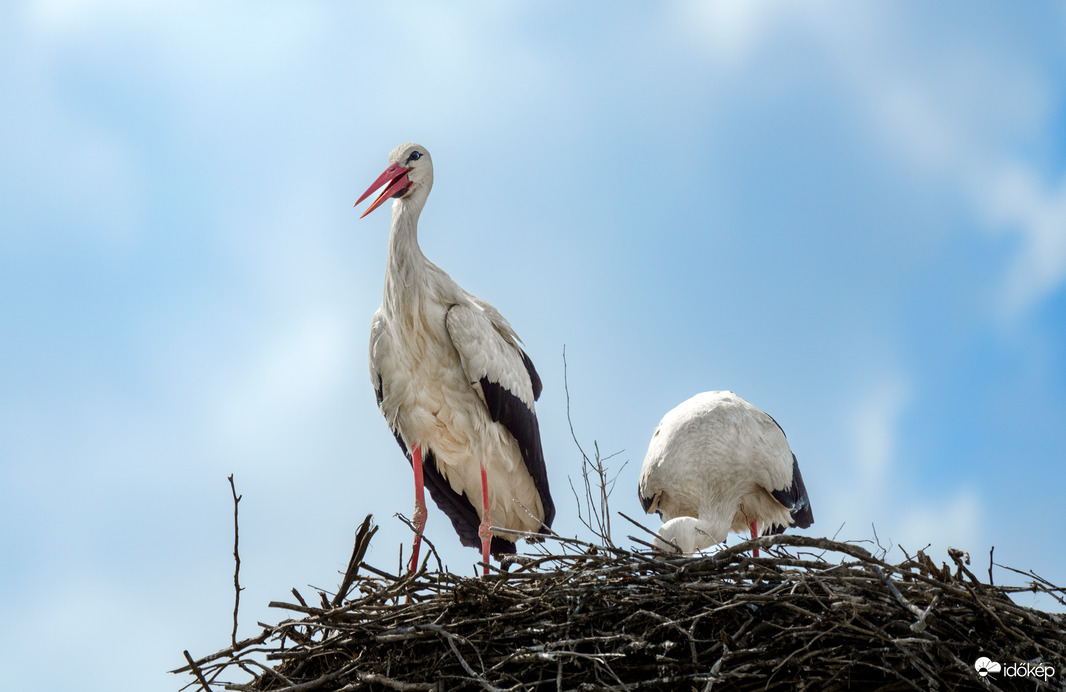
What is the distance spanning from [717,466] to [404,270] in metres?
1.95

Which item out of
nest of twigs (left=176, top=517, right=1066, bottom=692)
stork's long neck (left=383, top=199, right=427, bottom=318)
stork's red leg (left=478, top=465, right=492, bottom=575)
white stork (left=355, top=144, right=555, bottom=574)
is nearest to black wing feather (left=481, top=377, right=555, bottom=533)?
white stork (left=355, top=144, right=555, bottom=574)

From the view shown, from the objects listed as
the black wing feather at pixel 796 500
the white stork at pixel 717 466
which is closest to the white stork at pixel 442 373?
the white stork at pixel 717 466

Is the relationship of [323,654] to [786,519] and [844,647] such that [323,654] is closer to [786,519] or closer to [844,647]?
[844,647]

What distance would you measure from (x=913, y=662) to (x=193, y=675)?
2396 mm

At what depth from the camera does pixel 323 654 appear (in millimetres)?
4117

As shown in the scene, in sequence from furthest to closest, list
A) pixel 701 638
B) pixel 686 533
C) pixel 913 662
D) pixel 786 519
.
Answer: pixel 786 519
pixel 686 533
pixel 701 638
pixel 913 662

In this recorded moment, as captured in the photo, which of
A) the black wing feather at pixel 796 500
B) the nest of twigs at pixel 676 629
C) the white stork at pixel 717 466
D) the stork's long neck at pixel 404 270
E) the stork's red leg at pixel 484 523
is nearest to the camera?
the nest of twigs at pixel 676 629

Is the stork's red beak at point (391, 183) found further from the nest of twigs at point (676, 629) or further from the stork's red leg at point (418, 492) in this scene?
the nest of twigs at point (676, 629)

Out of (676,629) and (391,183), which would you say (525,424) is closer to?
(391,183)

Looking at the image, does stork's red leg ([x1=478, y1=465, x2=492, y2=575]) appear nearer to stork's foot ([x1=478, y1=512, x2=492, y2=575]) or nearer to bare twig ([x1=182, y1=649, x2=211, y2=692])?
stork's foot ([x1=478, y1=512, x2=492, y2=575])

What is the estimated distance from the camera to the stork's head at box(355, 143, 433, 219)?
5793 millimetres

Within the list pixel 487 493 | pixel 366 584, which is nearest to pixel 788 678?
pixel 366 584

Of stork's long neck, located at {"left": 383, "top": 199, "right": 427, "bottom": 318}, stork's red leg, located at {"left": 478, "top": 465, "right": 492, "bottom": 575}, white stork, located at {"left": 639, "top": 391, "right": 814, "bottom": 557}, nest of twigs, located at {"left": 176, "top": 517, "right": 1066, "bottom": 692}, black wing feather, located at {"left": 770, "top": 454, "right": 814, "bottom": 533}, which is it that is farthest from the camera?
black wing feather, located at {"left": 770, "top": 454, "right": 814, "bottom": 533}

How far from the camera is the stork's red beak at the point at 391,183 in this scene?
5.78 metres
